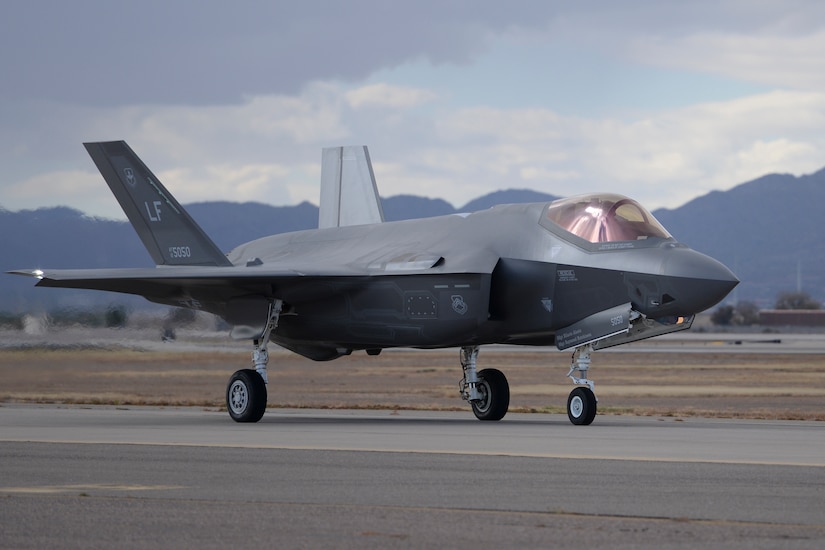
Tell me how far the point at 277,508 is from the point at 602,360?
58565 mm

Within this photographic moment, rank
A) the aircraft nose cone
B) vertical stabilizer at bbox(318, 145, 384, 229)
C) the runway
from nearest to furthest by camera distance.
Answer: the runway → the aircraft nose cone → vertical stabilizer at bbox(318, 145, 384, 229)

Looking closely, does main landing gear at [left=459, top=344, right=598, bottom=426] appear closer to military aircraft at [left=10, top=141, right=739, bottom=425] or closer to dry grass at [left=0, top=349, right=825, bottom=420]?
military aircraft at [left=10, top=141, right=739, bottom=425]

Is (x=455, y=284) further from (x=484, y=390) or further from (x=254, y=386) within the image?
(x=254, y=386)

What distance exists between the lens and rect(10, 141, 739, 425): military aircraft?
787 inches

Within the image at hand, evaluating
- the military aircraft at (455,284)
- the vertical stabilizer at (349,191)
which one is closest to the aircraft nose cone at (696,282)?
the military aircraft at (455,284)

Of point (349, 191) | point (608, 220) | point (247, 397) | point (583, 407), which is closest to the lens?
point (583, 407)

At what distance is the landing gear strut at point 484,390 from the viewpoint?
23.3 meters

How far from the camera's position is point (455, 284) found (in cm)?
2111

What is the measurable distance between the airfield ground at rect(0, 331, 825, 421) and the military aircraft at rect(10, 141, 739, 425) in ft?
15.9

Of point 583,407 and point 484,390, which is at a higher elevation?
point 484,390

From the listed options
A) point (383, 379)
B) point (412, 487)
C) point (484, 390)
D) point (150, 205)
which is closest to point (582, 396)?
point (484, 390)

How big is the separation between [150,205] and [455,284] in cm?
774

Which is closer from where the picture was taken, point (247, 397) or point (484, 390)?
point (247, 397)

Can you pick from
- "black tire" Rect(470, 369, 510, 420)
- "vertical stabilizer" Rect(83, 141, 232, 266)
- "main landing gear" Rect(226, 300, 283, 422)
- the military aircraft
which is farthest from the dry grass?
"main landing gear" Rect(226, 300, 283, 422)
